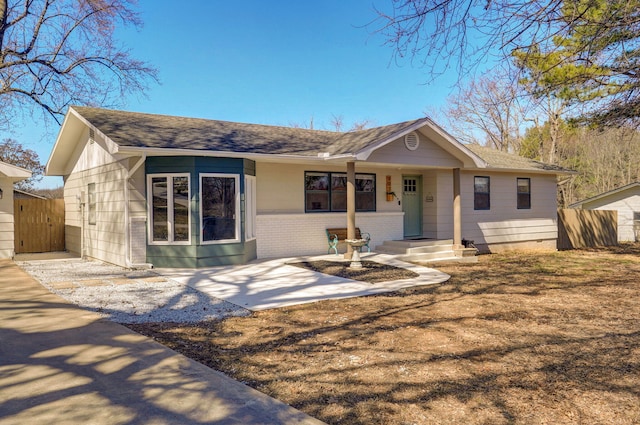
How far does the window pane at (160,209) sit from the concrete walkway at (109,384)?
5.11 metres

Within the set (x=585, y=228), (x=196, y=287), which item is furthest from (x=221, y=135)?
(x=585, y=228)

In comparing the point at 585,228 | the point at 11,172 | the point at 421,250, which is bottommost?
the point at 421,250

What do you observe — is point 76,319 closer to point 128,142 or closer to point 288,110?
point 128,142

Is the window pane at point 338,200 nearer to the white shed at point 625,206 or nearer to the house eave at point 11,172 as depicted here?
the house eave at point 11,172

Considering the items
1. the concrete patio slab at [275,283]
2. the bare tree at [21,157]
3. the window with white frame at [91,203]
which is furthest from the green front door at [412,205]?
the bare tree at [21,157]

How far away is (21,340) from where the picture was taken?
520 centimetres

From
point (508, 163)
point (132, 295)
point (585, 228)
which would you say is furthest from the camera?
point (585, 228)

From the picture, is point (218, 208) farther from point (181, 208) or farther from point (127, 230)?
point (127, 230)

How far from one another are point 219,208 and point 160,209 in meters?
1.38

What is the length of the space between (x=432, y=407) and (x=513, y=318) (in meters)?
3.51

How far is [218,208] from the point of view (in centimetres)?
1105

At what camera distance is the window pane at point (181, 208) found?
10.7m

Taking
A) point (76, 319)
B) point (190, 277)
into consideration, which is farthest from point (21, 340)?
point (190, 277)

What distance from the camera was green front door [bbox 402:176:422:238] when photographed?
15.6 metres
